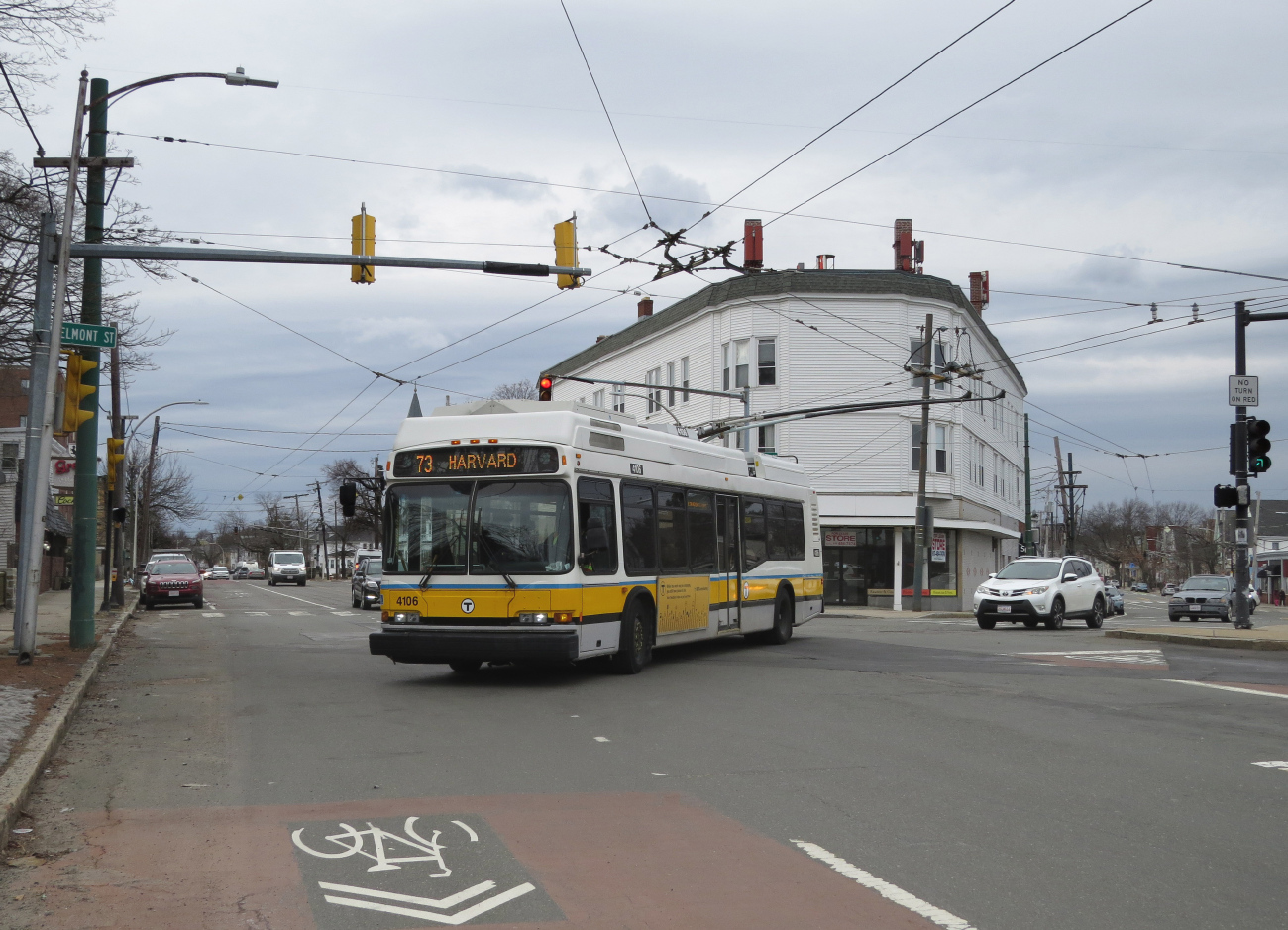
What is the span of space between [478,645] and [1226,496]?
17608 mm

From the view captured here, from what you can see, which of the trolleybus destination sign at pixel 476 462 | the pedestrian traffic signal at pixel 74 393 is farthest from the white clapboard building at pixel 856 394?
the trolleybus destination sign at pixel 476 462

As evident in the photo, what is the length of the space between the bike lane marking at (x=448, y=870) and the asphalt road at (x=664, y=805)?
0.02m

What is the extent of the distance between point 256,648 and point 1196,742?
15.0 metres

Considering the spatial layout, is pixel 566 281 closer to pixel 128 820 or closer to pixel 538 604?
pixel 538 604

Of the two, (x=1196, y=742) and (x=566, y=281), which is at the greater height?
(x=566, y=281)

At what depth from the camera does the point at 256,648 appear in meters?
20.2

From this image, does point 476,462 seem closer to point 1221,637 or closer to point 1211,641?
point 1211,641

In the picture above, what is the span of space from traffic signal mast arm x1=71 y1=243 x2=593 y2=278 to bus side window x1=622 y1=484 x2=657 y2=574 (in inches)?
124

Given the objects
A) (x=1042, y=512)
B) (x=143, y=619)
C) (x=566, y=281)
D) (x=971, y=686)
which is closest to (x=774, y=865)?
(x=971, y=686)

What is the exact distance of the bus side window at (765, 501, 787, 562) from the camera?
66.5ft

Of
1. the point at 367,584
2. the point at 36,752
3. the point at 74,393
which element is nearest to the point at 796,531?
the point at 74,393

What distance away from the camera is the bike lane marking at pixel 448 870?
212 inches

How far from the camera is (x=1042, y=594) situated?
27.2m

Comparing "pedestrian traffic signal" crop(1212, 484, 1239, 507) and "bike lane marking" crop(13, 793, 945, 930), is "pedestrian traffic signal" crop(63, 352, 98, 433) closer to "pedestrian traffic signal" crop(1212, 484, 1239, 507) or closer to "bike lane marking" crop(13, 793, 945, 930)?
"bike lane marking" crop(13, 793, 945, 930)
